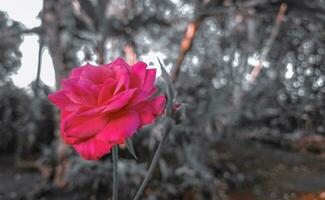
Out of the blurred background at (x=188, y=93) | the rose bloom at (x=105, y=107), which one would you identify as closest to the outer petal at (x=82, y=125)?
the rose bloom at (x=105, y=107)

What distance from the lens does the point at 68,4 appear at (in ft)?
6.31

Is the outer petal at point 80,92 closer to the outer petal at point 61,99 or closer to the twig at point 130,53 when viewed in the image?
the outer petal at point 61,99

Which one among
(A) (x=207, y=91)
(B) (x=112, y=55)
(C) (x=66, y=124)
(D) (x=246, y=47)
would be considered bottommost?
(C) (x=66, y=124)

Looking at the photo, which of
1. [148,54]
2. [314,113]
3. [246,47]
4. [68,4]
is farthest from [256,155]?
[68,4]

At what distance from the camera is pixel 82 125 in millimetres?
482

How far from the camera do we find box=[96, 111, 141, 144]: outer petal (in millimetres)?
459

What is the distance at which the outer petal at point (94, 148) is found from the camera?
472mm

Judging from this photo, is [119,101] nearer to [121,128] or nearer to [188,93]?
[121,128]

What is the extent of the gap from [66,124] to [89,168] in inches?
61.6

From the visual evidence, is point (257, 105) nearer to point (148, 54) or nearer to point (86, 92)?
point (148, 54)

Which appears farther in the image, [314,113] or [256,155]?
[256,155]

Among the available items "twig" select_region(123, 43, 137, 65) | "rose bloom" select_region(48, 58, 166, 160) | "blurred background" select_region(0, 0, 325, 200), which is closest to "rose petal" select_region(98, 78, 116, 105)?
"rose bloom" select_region(48, 58, 166, 160)

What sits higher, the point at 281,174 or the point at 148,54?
the point at 148,54

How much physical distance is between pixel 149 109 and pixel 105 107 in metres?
0.06
